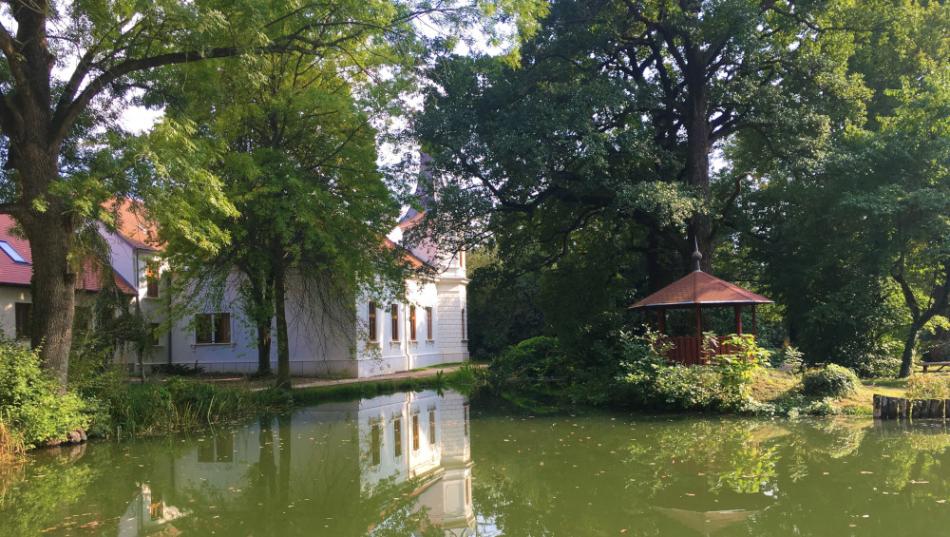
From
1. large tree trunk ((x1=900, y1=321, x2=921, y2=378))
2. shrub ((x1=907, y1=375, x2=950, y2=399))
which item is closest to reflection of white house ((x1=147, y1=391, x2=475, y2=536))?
shrub ((x1=907, y1=375, x2=950, y2=399))

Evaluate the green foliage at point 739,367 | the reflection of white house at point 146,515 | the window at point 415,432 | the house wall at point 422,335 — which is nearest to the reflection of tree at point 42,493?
the reflection of white house at point 146,515

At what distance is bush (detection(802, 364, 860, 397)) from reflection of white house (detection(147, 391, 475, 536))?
7667 millimetres

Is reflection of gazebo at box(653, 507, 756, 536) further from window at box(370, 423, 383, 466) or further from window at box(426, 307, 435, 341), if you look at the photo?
window at box(426, 307, 435, 341)

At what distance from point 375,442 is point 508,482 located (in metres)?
4.62

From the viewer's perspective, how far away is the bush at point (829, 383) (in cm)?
1561

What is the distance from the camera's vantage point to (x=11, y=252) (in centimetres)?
2575

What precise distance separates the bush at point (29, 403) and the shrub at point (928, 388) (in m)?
16.2

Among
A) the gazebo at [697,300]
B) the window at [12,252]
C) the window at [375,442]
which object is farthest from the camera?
the window at [12,252]

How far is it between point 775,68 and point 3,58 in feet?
64.3

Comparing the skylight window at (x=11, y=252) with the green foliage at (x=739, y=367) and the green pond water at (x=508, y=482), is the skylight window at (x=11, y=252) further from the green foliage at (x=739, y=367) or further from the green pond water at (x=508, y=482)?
the green foliage at (x=739, y=367)

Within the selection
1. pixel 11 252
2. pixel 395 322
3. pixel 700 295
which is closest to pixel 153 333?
pixel 11 252

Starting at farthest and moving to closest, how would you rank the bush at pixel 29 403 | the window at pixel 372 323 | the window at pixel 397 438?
the window at pixel 372 323 < the bush at pixel 29 403 < the window at pixel 397 438

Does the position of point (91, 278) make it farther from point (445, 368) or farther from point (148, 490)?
point (148, 490)

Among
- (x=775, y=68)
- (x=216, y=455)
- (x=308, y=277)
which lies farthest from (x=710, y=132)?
(x=216, y=455)
